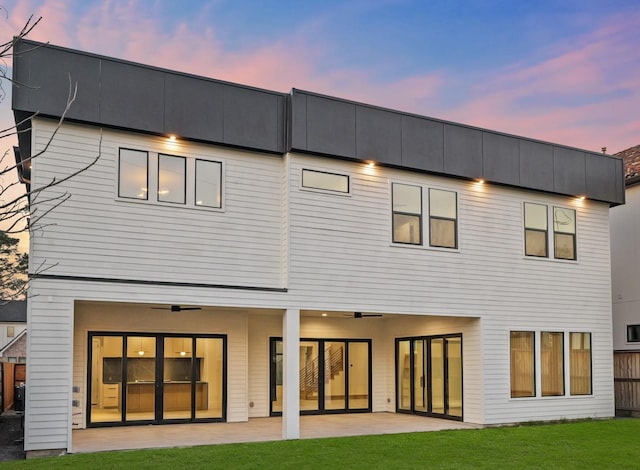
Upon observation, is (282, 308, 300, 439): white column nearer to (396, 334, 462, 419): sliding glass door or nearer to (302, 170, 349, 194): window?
(302, 170, 349, 194): window

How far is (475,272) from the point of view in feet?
52.6

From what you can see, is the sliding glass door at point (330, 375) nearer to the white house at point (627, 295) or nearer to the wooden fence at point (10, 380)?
the wooden fence at point (10, 380)

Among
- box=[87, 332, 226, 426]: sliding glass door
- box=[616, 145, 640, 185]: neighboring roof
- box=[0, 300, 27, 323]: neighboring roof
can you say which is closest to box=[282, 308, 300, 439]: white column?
box=[87, 332, 226, 426]: sliding glass door

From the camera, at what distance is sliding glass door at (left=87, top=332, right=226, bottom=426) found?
14695 millimetres

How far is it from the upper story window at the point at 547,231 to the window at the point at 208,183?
7.88 metres

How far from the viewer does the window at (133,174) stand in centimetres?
1260

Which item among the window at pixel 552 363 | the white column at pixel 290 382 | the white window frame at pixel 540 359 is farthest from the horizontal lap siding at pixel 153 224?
the window at pixel 552 363

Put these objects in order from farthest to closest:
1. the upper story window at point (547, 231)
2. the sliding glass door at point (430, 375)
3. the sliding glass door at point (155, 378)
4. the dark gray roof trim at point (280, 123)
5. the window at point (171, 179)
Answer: the upper story window at point (547, 231) → the sliding glass door at point (430, 375) → the sliding glass door at point (155, 378) → the window at point (171, 179) → the dark gray roof trim at point (280, 123)

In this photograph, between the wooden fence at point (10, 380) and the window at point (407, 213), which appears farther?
the wooden fence at point (10, 380)

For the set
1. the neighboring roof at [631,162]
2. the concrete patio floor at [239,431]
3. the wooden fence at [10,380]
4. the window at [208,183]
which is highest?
the neighboring roof at [631,162]

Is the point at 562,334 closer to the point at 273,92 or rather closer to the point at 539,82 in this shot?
the point at 539,82

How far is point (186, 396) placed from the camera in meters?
15.4

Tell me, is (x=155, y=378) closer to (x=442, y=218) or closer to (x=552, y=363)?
(x=442, y=218)

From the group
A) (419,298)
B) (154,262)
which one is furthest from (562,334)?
(154,262)
